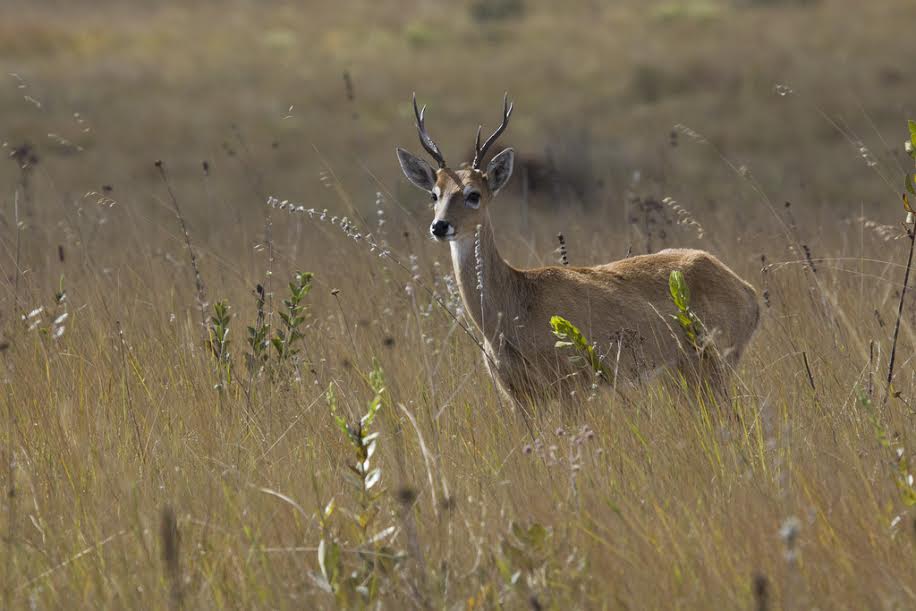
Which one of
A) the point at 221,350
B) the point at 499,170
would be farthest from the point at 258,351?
the point at 499,170

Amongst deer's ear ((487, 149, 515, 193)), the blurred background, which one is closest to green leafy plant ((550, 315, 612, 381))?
deer's ear ((487, 149, 515, 193))

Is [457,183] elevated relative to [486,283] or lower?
elevated

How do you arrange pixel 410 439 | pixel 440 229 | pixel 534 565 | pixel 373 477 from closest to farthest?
pixel 534 565 < pixel 373 477 < pixel 410 439 < pixel 440 229

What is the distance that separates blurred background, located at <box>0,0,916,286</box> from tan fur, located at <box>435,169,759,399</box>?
450 cm

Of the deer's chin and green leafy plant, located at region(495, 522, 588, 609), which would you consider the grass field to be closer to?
green leafy plant, located at region(495, 522, 588, 609)

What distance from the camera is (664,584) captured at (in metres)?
3.11

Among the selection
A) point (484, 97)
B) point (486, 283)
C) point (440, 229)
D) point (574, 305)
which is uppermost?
point (440, 229)

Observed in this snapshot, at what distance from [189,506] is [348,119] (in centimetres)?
2423

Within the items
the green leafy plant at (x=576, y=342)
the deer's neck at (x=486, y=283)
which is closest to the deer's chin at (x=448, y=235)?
the deer's neck at (x=486, y=283)

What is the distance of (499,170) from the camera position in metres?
6.25

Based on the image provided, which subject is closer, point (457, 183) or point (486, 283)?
point (486, 283)

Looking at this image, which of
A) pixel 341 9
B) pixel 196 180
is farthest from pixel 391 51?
pixel 196 180

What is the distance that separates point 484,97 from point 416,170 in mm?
22583

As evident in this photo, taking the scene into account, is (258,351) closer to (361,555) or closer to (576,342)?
(576,342)
